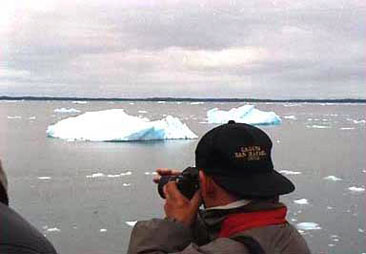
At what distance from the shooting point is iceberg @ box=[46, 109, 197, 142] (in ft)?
63.1

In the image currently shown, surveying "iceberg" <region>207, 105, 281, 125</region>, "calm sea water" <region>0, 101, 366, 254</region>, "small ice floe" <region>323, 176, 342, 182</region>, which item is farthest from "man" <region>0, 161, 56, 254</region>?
"iceberg" <region>207, 105, 281, 125</region>

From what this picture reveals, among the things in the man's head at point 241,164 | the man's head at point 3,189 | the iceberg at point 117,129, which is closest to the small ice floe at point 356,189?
the iceberg at point 117,129

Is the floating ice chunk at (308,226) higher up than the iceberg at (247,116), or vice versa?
the floating ice chunk at (308,226)

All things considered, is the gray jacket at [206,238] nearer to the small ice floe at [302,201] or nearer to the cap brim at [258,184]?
the cap brim at [258,184]

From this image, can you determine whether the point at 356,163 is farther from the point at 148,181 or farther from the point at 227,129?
the point at 227,129

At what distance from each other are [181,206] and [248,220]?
0.12 m

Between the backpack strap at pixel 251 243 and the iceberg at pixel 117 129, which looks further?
the iceberg at pixel 117 129

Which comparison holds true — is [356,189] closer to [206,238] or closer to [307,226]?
[307,226]

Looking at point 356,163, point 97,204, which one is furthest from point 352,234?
point 356,163

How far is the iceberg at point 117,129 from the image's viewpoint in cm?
1922

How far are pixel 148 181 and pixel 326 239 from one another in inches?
182

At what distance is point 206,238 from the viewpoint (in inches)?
39.1

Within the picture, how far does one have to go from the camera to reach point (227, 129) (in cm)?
102

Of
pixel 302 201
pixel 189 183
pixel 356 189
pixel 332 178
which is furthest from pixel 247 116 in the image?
pixel 189 183
